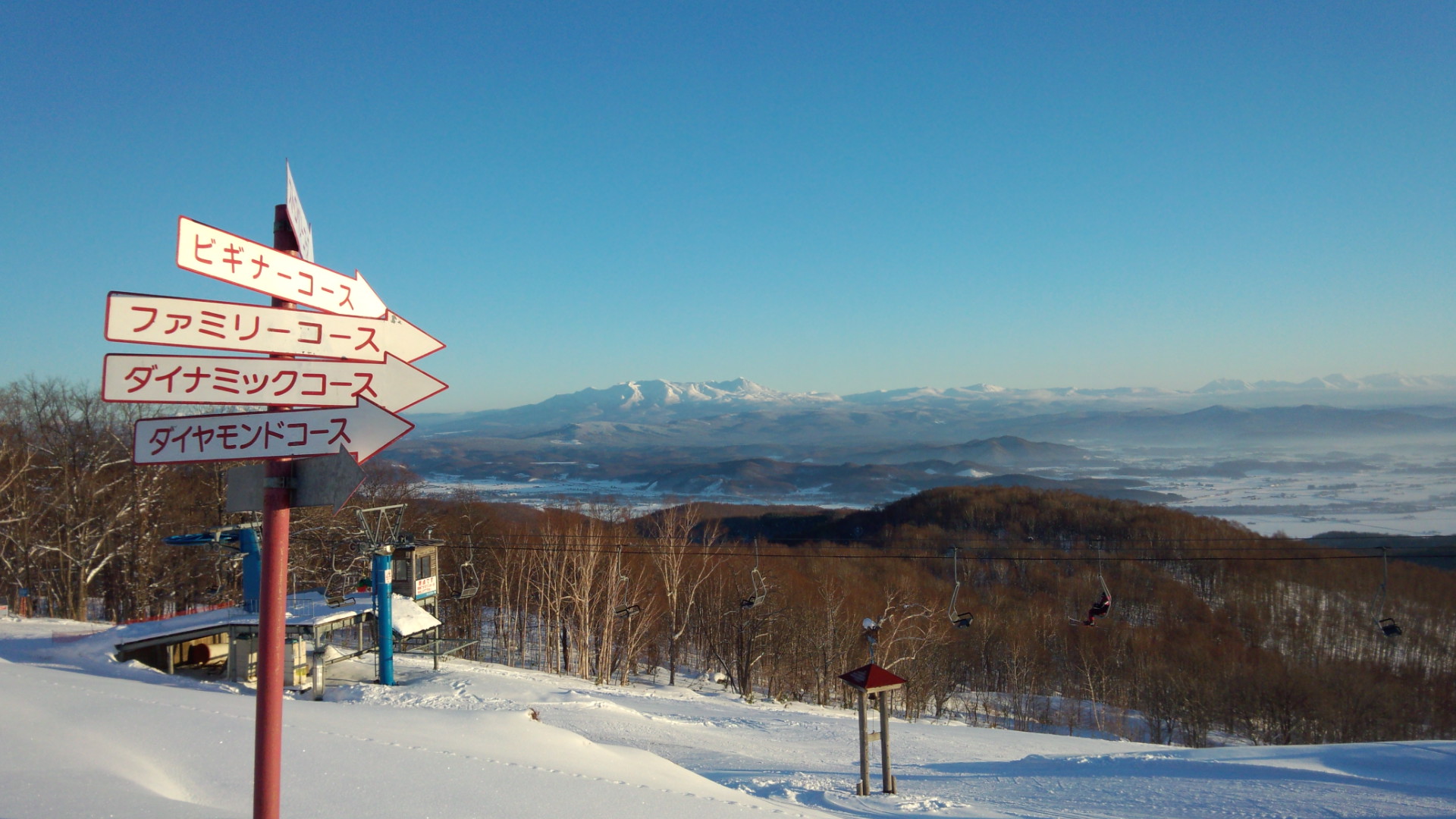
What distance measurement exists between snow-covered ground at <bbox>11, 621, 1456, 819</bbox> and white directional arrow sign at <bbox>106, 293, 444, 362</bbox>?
4.11 m

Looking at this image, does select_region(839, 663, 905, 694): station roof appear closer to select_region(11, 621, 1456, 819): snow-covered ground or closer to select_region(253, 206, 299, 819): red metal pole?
select_region(11, 621, 1456, 819): snow-covered ground

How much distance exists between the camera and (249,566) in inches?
816

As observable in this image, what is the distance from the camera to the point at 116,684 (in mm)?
11883

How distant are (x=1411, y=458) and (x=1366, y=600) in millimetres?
102565

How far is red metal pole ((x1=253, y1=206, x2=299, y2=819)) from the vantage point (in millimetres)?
3582

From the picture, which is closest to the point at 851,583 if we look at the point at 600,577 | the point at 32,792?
the point at 600,577

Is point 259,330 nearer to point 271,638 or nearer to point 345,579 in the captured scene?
point 271,638

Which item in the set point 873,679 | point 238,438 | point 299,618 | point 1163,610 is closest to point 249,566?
point 299,618

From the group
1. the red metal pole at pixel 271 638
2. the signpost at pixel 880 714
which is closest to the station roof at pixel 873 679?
the signpost at pixel 880 714

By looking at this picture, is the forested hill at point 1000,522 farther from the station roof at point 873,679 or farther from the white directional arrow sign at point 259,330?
the white directional arrow sign at point 259,330

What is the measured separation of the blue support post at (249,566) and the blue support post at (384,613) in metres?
3.02

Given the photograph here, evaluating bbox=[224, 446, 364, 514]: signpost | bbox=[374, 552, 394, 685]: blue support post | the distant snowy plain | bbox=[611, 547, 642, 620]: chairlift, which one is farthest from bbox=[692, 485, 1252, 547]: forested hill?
bbox=[224, 446, 364, 514]: signpost

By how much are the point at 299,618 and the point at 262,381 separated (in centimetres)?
1834

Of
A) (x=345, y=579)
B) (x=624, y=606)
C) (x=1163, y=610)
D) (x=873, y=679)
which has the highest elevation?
(x=873, y=679)
